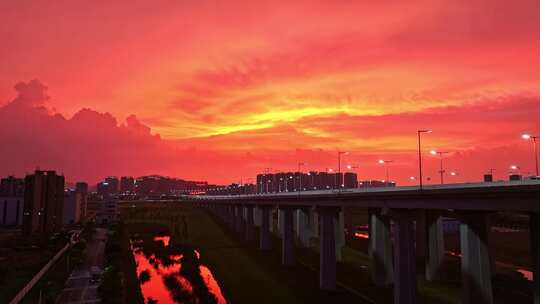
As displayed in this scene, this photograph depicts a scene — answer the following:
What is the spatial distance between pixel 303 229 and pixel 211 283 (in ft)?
140

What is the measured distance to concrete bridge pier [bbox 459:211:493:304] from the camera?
37.8m

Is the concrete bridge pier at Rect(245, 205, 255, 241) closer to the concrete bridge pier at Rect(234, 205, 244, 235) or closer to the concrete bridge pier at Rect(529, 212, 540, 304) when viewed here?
the concrete bridge pier at Rect(234, 205, 244, 235)

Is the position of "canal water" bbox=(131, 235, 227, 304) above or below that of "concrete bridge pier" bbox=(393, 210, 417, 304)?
below

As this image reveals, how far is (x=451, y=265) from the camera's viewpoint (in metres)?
74.7

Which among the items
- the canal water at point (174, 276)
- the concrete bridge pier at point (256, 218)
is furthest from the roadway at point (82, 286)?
the concrete bridge pier at point (256, 218)

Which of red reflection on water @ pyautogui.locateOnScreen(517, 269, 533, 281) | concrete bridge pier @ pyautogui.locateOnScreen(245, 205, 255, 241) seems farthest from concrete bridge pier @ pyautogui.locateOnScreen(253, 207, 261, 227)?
red reflection on water @ pyautogui.locateOnScreen(517, 269, 533, 281)

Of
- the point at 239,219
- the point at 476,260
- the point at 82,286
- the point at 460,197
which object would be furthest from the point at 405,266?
the point at 239,219

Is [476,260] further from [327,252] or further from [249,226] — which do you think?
[249,226]

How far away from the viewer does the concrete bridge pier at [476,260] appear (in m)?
37.8

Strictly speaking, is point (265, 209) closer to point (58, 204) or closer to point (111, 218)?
point (58, 204)

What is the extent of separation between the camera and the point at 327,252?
57844 millimetres

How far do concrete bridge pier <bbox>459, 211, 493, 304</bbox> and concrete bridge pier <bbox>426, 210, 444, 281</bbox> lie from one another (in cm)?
2456

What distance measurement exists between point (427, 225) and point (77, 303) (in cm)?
5245

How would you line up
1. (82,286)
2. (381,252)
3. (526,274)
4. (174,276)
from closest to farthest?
(381,252) < (82,286) < (526,274) < (174,276)
